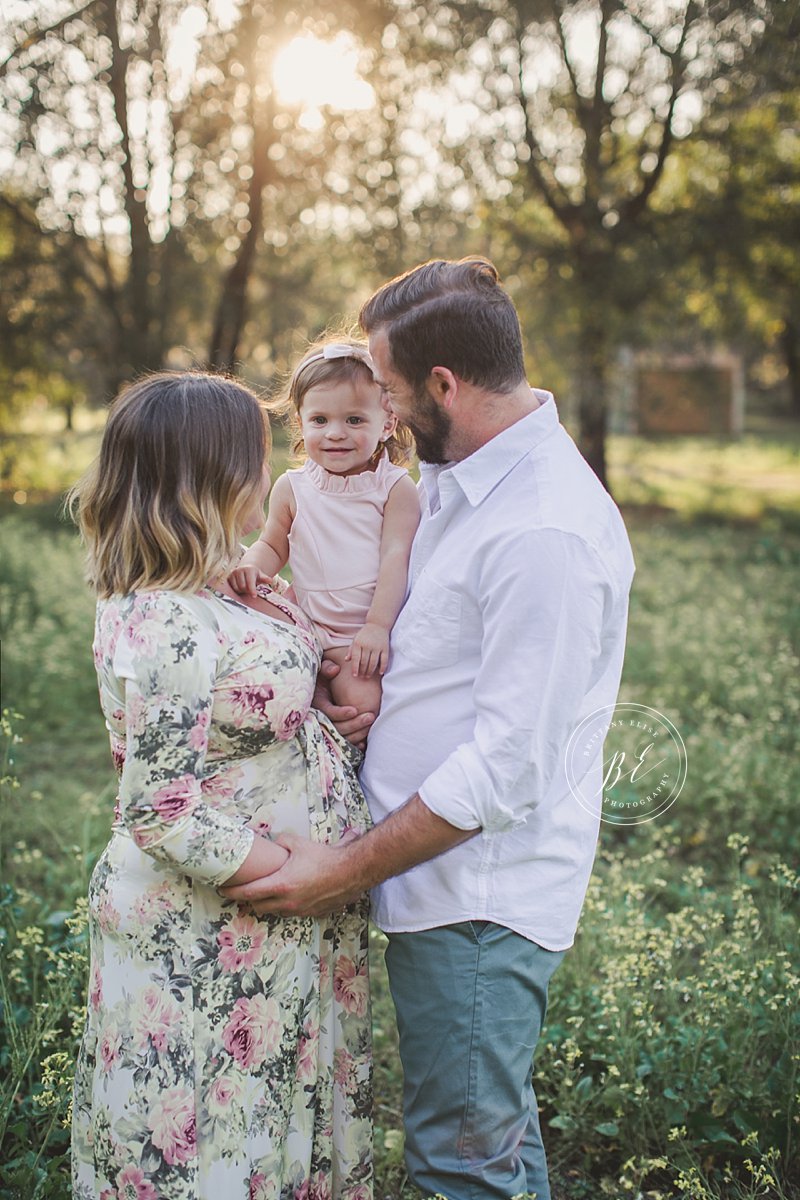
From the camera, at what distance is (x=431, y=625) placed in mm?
2230

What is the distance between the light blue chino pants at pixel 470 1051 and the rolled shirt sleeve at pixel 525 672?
0.32m

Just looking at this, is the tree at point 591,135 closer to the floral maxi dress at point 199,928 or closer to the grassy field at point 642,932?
the grassy field at point 642,932

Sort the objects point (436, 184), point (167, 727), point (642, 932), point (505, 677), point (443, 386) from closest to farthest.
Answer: point (167, 727) → point (505, 677) → point (443, 386) → point (642, 932) → point (436, 184)

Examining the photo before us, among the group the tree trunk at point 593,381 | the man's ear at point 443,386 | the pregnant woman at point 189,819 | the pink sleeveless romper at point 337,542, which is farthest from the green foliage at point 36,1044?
the tree trunk at point 593,381

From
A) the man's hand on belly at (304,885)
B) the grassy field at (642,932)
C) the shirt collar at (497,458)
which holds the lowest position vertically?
the grassy field at (642,932)

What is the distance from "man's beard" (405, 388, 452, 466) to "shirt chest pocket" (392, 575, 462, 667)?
29cm

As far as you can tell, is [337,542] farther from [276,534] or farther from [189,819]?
[189,819]

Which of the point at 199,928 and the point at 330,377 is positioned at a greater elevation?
the point at 330,377

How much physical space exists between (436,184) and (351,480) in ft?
42.6

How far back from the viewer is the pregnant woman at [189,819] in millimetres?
1962

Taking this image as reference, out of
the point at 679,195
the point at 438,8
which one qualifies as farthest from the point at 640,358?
the point at 438,8

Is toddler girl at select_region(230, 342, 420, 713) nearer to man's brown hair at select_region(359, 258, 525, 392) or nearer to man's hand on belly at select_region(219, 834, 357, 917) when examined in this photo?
man's brown hair at select_region(359, 258, 525, 392)

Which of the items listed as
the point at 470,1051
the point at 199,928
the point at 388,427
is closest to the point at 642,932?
the point at 470,1051

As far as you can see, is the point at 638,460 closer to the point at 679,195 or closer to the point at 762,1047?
the point at 679,195
